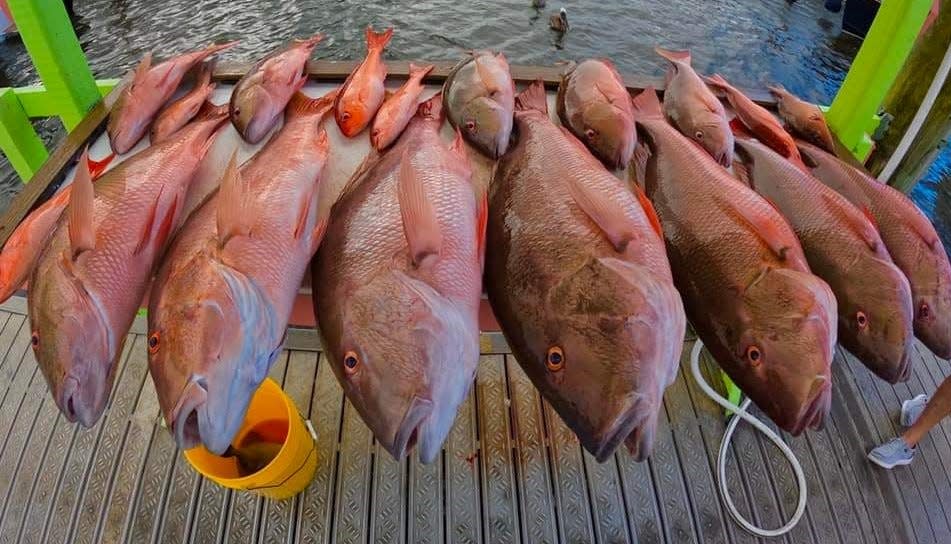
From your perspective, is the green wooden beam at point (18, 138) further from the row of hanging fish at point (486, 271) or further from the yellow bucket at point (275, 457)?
the yellow bucket at point (275, 457)

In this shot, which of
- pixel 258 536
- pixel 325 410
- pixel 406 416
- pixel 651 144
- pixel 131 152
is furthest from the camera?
pixel 325 410

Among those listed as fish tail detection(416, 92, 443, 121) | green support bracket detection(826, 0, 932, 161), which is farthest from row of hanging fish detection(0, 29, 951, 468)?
green support bracket detection(826, 0, 932, 161)

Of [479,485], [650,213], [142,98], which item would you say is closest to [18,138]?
[142,98]

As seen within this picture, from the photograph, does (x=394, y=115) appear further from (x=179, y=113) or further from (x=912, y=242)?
(x=912, y=242)

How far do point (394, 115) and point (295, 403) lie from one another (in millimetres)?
1531

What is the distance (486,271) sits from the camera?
167cm

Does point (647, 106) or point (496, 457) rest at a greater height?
point (647, 106)

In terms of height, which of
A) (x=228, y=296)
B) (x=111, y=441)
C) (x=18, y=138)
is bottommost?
(x=111, y=441)

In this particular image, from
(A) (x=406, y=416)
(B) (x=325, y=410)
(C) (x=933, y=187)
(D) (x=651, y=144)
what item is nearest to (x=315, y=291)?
(A) (x=406, y=416)

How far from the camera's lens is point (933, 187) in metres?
7.43

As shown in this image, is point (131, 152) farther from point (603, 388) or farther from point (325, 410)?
point (603, 388)

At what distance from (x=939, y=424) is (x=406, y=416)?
2996 mm

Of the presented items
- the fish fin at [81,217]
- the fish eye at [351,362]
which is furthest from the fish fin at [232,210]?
the fish eye at [351,362]

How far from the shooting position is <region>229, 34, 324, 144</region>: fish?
88.7 inches
